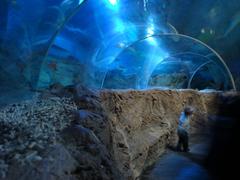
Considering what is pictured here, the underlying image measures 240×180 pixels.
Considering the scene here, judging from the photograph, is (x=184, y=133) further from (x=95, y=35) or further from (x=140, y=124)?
(x=95, y=35)

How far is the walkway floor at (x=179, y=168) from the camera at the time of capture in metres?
4.88

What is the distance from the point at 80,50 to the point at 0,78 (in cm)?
438

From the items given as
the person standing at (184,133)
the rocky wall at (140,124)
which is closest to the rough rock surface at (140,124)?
the rocky wall at (140,124)

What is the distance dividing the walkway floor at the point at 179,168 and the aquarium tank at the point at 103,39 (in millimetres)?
3513

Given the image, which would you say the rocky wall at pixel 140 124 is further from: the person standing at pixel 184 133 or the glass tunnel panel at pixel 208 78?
the glass tunnel panel at pixel 208 78

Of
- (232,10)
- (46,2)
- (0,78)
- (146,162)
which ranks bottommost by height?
(146,162)

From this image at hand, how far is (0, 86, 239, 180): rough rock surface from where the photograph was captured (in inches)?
97.7

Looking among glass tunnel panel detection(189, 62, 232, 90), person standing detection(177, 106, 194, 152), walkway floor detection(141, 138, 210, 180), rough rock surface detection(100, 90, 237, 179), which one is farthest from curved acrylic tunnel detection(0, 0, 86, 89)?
glass tunnel panel detection(189, 62, 232, 90)

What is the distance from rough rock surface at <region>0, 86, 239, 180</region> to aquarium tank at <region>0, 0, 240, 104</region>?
3.43 m

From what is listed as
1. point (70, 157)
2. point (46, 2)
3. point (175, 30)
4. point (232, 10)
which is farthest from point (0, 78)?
point (232, 10)

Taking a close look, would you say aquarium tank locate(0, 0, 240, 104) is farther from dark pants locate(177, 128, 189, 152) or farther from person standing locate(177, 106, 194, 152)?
dark pants locate(177, 128, 189, 152)

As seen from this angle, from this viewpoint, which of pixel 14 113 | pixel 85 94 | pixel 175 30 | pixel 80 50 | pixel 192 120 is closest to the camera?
pixel 14 113

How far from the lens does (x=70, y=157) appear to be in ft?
8.58

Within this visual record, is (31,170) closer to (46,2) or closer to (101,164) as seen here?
(101,164)
